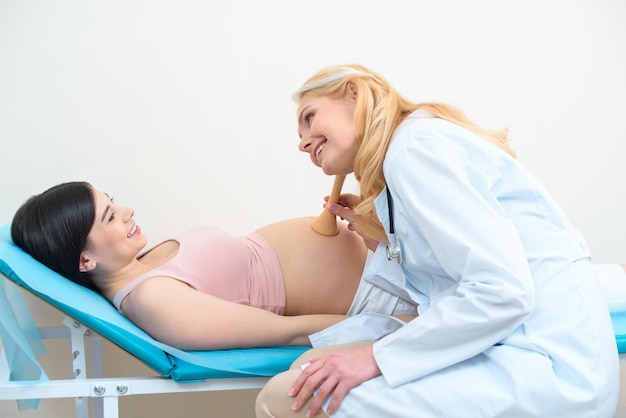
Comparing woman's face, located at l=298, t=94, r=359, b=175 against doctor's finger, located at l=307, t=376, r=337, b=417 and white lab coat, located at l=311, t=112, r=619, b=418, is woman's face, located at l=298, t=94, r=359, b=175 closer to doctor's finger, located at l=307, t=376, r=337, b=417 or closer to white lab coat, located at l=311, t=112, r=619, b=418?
white lab coat, located at l=311, t=112, r=619, b=418

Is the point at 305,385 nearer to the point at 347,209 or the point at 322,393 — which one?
the point at 322,393

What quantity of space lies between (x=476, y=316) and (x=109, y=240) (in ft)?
3.25

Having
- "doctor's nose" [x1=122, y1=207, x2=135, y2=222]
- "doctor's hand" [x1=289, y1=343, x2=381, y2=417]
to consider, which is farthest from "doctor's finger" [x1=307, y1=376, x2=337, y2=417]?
"doctor's nose" [x1=122, y1=207, x2=135, y2=222]

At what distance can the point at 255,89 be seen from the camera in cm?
255

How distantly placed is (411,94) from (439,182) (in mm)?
1498

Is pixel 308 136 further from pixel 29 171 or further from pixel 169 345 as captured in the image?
Answer: pixel 29 171

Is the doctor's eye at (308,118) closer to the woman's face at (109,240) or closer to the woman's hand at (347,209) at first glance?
the woman's hand at (347,209)

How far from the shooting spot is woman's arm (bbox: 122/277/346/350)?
5.44 feet

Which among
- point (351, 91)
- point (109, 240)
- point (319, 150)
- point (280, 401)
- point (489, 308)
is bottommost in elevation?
point (280, 401)

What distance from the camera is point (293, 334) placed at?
5.78 feet

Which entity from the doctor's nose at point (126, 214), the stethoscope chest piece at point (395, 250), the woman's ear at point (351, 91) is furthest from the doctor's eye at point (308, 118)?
the doctor's nose at point (126, 214)

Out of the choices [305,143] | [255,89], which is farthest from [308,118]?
[255,89]

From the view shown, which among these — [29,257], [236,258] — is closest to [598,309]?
[236,258]

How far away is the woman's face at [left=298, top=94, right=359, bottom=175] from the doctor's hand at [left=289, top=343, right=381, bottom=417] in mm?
451
